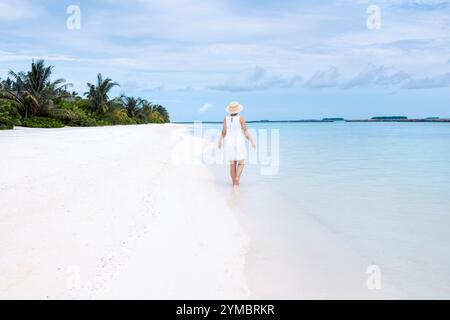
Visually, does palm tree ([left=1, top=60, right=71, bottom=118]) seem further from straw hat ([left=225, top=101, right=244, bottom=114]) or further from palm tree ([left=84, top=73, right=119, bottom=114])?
straw hat ([left=225, top=101, right=244, bottom=114])

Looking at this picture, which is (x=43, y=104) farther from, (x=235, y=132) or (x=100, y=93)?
(x=235, y=132)

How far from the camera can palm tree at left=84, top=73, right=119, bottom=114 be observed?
53.1 meters

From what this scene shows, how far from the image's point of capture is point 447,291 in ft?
11.7

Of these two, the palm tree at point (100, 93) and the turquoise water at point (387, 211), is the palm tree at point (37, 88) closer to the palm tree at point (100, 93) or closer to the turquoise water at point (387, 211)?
the palm tree at point (100, 93)

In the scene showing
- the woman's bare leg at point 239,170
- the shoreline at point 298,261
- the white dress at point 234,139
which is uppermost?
the white dress at point 234,139

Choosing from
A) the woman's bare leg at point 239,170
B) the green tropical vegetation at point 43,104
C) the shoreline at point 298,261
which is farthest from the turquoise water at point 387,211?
the green tropical vegetation at point 43,104

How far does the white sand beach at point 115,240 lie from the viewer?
130 inches

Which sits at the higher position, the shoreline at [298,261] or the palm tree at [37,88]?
the palm tree at [37,88]

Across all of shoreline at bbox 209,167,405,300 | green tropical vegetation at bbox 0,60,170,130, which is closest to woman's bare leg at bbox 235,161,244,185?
shoreline at bbox 209,167,405,300

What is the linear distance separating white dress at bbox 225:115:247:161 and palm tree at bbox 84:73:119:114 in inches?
1885

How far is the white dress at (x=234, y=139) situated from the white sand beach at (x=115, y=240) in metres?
0.91

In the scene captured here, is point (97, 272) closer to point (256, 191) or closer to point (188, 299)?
point (188, 299)
